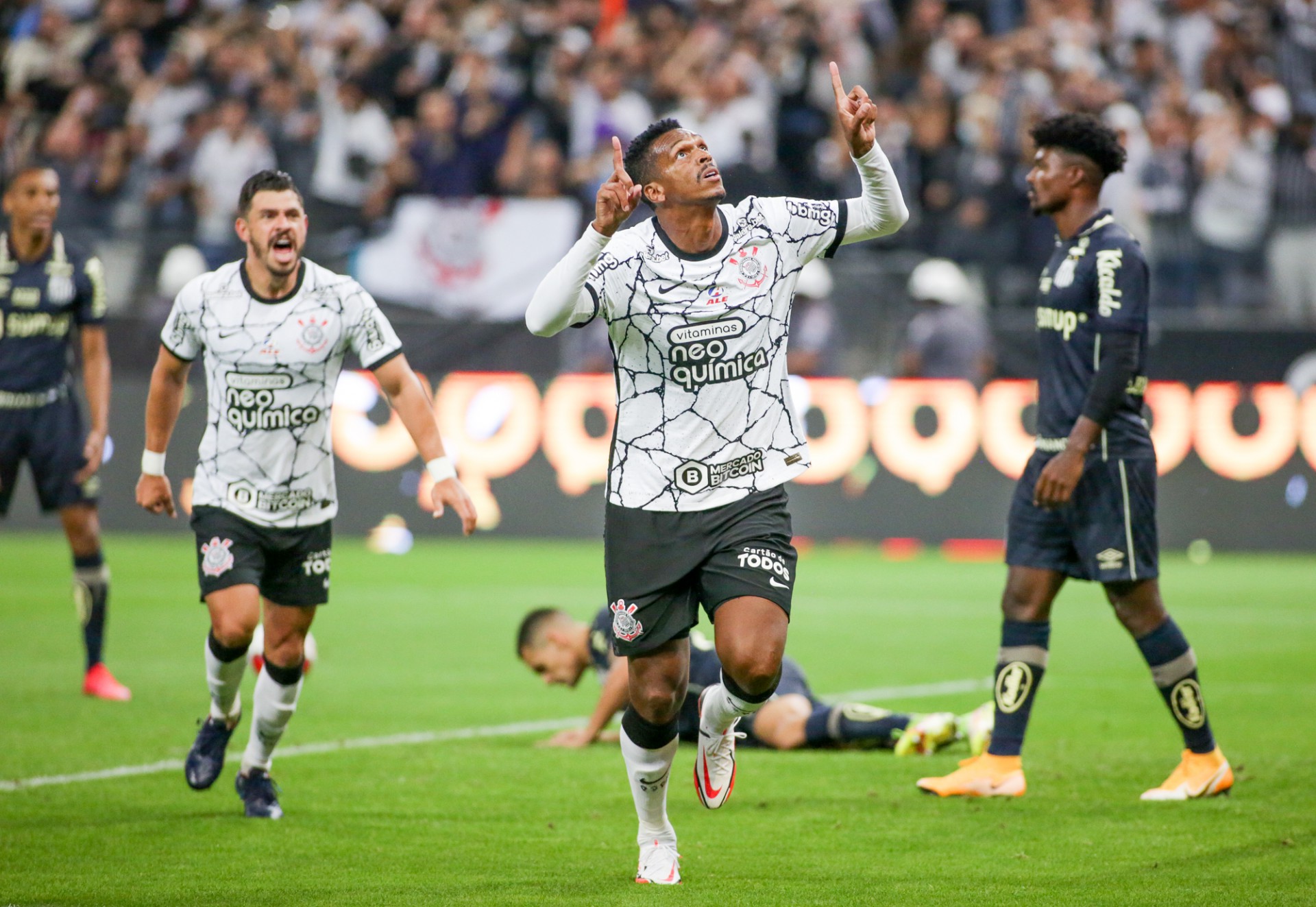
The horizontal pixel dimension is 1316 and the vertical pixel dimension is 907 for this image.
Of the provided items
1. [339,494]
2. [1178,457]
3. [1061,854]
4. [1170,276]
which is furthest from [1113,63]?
[1061,854]

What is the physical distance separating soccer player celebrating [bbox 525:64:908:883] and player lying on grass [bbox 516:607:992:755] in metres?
1.94

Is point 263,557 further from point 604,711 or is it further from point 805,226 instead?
point 805,226

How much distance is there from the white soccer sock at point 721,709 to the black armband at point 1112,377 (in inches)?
74.7

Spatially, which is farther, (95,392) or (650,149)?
(95,392)

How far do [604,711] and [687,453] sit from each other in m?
2.51

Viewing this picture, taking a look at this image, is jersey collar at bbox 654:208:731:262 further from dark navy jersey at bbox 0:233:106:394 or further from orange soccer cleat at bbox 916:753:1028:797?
dark navy jersey at bbox 0:233:106:394

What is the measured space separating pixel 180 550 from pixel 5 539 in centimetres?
211

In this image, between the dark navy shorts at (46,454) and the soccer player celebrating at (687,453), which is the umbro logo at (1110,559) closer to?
the soccer player celebrating at (687,453)

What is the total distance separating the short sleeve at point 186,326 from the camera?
6586 millimetres

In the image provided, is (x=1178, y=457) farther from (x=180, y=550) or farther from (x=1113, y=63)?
(x=180, y=550)

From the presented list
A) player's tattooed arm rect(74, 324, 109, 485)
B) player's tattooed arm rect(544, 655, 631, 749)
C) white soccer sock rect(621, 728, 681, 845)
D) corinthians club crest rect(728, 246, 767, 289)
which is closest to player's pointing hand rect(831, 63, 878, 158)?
corinthians club crest rect(728, 246, 767, 289)

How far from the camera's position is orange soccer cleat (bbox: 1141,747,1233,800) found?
6867mm

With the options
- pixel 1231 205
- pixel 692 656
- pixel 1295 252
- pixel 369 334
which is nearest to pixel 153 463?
pixel 369 334

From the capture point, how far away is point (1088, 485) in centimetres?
684
